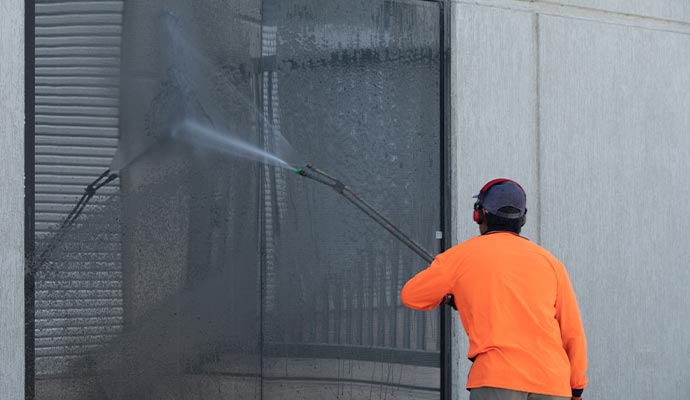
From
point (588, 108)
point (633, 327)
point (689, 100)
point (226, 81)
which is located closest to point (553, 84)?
point (588, 108)

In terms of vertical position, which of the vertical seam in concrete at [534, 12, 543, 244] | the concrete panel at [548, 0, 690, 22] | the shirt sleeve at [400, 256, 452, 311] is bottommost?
the shirt sleeve at [400, 256, 452, 311]

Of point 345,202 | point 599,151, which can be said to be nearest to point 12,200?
point 345,202

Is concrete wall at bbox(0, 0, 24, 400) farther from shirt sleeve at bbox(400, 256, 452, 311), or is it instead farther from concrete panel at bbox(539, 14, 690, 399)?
concrete panel at bbox(539, 14, 690, 399)

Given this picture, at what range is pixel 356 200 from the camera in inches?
226

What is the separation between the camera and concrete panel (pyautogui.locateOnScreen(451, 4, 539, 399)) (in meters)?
6.14

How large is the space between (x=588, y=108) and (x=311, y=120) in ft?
6.79

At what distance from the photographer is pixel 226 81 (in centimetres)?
532

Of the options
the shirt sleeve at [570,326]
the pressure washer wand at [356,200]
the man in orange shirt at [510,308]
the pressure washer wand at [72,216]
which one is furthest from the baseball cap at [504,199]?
the pressure washer wand at [72,216]

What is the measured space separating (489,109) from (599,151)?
947 millimetres

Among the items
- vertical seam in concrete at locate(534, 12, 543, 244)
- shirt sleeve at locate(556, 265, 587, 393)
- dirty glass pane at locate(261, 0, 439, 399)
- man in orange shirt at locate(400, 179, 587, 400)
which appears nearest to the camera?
man in orange shirt at locate(400, 179, 587, 400)

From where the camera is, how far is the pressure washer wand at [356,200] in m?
5.34

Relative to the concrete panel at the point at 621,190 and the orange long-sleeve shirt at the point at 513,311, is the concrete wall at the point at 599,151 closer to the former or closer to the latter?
the concrete panel at the point at 621,190

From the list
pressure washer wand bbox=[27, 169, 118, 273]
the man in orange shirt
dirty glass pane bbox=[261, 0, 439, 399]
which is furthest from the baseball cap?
pressure washer wand bbox=[27, 169, 118, 273]

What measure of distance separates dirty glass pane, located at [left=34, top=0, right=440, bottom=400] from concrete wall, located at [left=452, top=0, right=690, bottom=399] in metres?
0.32
